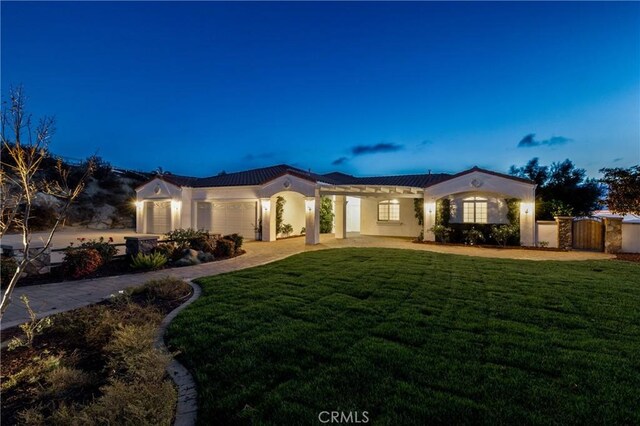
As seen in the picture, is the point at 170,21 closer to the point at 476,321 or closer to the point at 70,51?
the point at 70,51

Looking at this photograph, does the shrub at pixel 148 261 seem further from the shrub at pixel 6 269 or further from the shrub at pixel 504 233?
the shrub at pixel 504 233

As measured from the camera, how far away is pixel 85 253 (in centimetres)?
922

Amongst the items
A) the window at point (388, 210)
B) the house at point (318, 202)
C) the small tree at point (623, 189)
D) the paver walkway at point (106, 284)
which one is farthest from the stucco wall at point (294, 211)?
the small tree at point (623, 189)

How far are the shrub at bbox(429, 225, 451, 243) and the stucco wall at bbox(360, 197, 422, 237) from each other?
3640 mm

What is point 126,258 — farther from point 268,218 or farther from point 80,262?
point 268,218

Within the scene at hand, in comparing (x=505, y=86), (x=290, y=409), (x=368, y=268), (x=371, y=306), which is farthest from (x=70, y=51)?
(x=505, y=86)

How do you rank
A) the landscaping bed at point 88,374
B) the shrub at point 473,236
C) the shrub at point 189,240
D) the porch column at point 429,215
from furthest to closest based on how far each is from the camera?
the porch column at point 429,215 → the shrub at point 473,236 → the shrub at point 189,240 → the landscaping bed at point 88,374

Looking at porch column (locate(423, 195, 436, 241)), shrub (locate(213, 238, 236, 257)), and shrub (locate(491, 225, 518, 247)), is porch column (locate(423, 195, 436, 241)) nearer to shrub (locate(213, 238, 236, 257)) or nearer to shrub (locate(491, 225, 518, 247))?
shrub (locate(491, 225, 518, 247))

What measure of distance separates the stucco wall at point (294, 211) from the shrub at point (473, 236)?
10.4 meters

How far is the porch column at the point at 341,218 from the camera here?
63.0ft

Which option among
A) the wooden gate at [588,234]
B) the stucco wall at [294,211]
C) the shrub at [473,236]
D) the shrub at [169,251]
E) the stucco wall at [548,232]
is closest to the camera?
the shrub at [169,251]

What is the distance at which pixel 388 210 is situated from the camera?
22078mm

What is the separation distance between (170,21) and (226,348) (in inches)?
556

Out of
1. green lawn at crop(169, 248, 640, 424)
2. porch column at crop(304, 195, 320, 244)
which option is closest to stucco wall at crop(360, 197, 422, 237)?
porch column at crop(304, 195, 320, 244)
